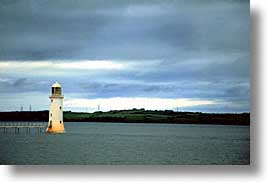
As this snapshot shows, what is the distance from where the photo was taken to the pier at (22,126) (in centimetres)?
472

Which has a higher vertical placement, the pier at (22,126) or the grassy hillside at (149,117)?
the grassy hillside at (149,117)

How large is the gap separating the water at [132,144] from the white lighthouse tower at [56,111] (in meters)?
0.06

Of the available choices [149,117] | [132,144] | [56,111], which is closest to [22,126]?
[56,111]

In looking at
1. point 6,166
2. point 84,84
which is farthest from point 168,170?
point 6,166

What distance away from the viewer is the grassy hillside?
4.80m

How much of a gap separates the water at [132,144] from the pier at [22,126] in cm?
4

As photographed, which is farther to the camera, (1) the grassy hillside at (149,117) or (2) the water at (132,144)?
(1) the grassy hillside at (149,117)

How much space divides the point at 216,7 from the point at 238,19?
206 millimetres

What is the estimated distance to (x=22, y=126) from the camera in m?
4.83

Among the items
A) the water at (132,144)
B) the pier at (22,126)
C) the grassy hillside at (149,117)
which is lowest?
the water at (132,144)

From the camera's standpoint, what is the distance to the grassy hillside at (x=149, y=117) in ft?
15.8

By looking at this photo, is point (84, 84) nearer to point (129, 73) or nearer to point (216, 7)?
point (129, 73)

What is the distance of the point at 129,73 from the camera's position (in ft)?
15.8

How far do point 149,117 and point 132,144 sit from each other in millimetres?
271
